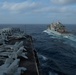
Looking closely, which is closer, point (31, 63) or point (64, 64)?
point (31, 63)

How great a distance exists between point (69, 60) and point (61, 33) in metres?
65.5

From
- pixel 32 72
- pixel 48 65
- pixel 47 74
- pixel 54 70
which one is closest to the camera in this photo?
pixel 32 72

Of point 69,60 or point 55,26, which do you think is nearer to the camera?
point 69,60

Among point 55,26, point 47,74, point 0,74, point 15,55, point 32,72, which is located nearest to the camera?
point 0,74

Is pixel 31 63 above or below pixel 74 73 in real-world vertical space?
above

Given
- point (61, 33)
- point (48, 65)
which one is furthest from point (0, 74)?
point (61, 33)

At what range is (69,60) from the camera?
50.5 m

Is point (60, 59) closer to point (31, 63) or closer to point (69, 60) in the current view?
point (69, 60)

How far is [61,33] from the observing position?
378 ft

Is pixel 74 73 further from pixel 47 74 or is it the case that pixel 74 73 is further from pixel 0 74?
pixel 0 74

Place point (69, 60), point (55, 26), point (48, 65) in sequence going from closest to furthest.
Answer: point (48, 65) < point (69, 60) < point (55, 26)

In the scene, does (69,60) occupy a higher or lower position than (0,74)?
lower

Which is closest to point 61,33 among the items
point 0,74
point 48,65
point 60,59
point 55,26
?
point 55,26

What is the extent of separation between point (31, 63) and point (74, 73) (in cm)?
962
